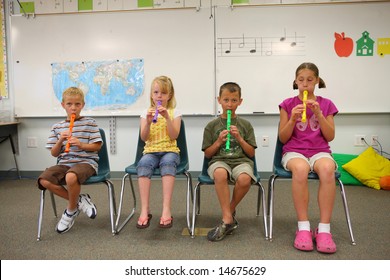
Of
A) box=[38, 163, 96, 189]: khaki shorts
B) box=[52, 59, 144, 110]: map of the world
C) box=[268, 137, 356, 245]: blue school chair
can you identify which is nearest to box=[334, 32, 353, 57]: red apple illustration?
box=[268, 137, 356, 245]: blue school chair

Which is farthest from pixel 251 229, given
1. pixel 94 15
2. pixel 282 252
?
pixel 94 15

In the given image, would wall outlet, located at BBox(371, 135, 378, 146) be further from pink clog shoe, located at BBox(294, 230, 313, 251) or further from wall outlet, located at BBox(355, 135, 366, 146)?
pink clog shoe, located at BBox(294, 230, 313, 251)

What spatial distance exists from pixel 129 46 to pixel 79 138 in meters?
1.70

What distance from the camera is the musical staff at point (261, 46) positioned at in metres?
3.26

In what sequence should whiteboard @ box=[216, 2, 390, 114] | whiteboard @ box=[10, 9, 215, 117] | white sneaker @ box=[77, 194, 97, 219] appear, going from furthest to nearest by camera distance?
whiteboard @ box=[10, 9, 215, 117]
whiteboard @ box=[216, 2, 390, 114]
white sneaker @ box=[77, 194, 97, 219]

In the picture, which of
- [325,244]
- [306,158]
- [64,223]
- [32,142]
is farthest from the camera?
[32,142]

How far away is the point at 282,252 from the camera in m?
1.68

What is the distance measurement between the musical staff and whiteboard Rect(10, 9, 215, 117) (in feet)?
0.51

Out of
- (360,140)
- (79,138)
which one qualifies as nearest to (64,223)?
(79,138)

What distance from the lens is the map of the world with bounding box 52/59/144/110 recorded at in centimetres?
341

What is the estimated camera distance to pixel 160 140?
207cm

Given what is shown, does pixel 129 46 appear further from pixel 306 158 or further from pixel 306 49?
pixel 306 158

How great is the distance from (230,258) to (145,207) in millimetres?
562

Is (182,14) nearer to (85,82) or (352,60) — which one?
(85,82)
